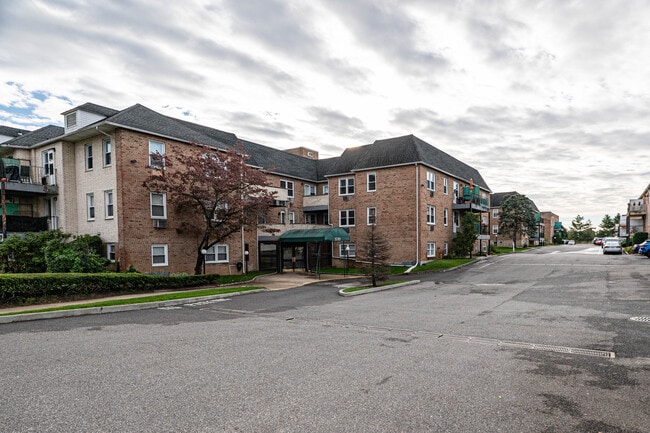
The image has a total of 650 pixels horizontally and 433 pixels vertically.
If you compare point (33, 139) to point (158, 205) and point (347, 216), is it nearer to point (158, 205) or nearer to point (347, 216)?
point (158, 205)

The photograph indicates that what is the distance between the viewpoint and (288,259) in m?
30.5

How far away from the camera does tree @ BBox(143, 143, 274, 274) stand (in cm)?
2048

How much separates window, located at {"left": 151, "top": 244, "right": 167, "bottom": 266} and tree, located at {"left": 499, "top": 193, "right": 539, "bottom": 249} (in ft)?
167

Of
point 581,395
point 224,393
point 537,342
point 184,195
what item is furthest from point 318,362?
point 184,195

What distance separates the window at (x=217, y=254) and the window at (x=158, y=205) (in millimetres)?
4132

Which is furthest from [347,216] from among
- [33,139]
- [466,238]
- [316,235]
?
[33,139]

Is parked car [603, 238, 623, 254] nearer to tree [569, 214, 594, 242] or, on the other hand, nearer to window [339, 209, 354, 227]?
window [339, 209, 354, 227]

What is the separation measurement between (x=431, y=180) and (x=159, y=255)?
21965mm

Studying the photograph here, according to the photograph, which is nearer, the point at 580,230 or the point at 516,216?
the point at 516,216

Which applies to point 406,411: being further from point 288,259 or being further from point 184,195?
point 288,259

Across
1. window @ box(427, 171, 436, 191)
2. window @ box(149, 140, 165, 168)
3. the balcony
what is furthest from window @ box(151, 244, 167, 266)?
window @ box(427, 171, 436, 191)

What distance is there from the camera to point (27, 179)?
77.2 feet

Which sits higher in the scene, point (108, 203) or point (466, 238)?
point (108, 203)

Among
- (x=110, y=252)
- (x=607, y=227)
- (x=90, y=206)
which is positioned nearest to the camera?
(x=110, y=252)
